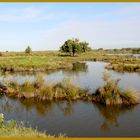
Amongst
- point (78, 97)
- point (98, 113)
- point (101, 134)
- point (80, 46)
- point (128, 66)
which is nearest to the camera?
point (101, 134)

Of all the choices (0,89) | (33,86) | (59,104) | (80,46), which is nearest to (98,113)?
(59,104)

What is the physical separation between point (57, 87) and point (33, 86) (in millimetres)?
2070

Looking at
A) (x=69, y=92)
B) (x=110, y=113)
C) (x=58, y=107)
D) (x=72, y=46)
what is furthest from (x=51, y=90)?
(x=72, y=46)

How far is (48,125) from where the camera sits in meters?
16.6

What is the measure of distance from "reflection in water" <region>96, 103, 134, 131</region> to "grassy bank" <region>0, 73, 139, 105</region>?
658mm

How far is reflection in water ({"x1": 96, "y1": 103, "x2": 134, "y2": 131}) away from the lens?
17.0 meters

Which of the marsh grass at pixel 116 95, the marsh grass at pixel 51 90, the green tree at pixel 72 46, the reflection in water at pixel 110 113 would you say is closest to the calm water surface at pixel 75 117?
the reflection in water at pixel 110 113

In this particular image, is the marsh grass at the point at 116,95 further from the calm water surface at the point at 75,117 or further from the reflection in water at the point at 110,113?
the calm water surface at the point at 75,117

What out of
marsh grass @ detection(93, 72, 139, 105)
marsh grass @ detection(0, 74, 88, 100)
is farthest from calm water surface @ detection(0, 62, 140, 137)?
marsh grass @ detection(0, 74, 88, 100)

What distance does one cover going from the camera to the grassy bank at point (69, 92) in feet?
67.4

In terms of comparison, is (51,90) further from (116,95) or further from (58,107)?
(116,95)

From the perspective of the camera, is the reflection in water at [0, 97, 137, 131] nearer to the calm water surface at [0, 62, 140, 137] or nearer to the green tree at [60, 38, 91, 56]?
the calm water surface at [0, 62, 140, 137]

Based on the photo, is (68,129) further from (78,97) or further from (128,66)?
(128,66)

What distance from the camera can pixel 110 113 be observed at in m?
19.0
